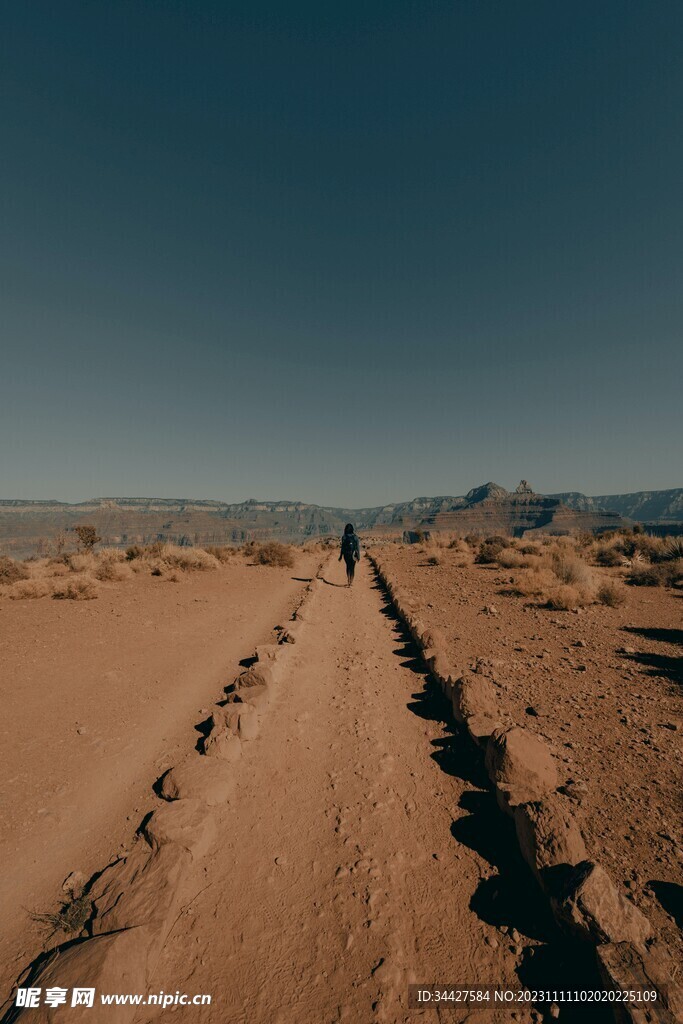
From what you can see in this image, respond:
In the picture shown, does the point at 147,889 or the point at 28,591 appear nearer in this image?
the point at 147,889

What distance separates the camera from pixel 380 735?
195 inches

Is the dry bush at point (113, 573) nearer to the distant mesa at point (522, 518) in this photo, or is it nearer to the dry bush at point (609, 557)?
the dry bush at point (609, 557)

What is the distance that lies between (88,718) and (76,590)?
8895 mm

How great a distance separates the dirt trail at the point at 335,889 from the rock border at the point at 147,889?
153 millimetres

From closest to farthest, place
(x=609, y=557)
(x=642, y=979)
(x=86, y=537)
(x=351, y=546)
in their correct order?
(x=642, y=979) → (x=351, y=546) → (x=609, y=557) → (x=86, y=537)

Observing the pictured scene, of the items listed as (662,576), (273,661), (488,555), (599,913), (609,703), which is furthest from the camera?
(488,555)

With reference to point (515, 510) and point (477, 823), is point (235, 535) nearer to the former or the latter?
point (515, 510)

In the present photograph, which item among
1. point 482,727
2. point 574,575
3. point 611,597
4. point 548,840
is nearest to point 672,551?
point 574,575

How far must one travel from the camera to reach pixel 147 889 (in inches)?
109

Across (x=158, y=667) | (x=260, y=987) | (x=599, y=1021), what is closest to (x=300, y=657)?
(x=158, y=667)

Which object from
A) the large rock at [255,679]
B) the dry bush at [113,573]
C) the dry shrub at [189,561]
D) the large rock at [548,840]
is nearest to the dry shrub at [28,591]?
the dry bush at [113,573]

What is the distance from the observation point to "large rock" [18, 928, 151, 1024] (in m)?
2.00

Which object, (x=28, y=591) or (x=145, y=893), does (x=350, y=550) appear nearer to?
(x=28, y=591)

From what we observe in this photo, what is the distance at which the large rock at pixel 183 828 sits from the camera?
321 cm
